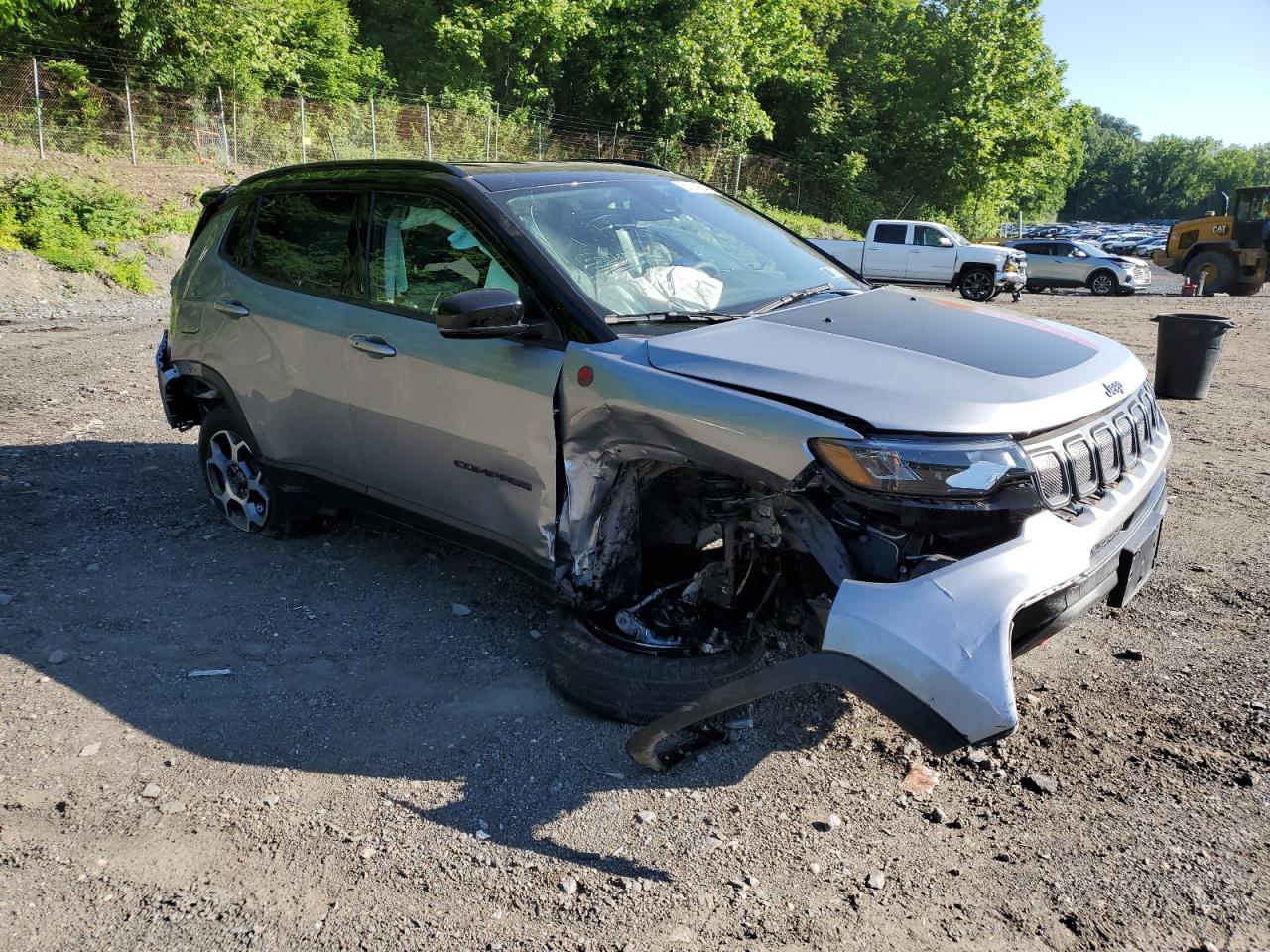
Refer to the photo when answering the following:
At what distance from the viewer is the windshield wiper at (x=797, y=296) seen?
12.5 feet

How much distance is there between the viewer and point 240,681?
3.90 metres

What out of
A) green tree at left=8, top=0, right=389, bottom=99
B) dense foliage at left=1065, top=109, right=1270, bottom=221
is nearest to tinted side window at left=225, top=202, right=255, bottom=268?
green tree at left=8, top=0, right=389, bottom=99

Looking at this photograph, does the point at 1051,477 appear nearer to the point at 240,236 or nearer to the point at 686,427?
the point at 686,427

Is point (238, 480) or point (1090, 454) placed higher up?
point (1090, 454)

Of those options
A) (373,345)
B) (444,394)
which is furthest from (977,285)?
(444,394)

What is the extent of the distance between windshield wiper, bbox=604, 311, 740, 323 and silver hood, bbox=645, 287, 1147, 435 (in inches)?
3.9

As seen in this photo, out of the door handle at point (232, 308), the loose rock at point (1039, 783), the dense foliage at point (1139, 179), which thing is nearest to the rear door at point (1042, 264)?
the door handle at point (232, 308)

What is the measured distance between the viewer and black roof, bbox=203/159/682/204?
404 centimetres

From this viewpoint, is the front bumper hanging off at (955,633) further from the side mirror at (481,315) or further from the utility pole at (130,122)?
the utility pole at (130,122)

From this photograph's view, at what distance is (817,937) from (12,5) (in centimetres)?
2543

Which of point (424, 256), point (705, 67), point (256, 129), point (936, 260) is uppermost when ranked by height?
point (705, 67)

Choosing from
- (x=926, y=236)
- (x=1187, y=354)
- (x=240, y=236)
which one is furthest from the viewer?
(x=926, y=236)

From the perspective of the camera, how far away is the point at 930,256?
23562mm

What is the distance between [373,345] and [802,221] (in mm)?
35427
